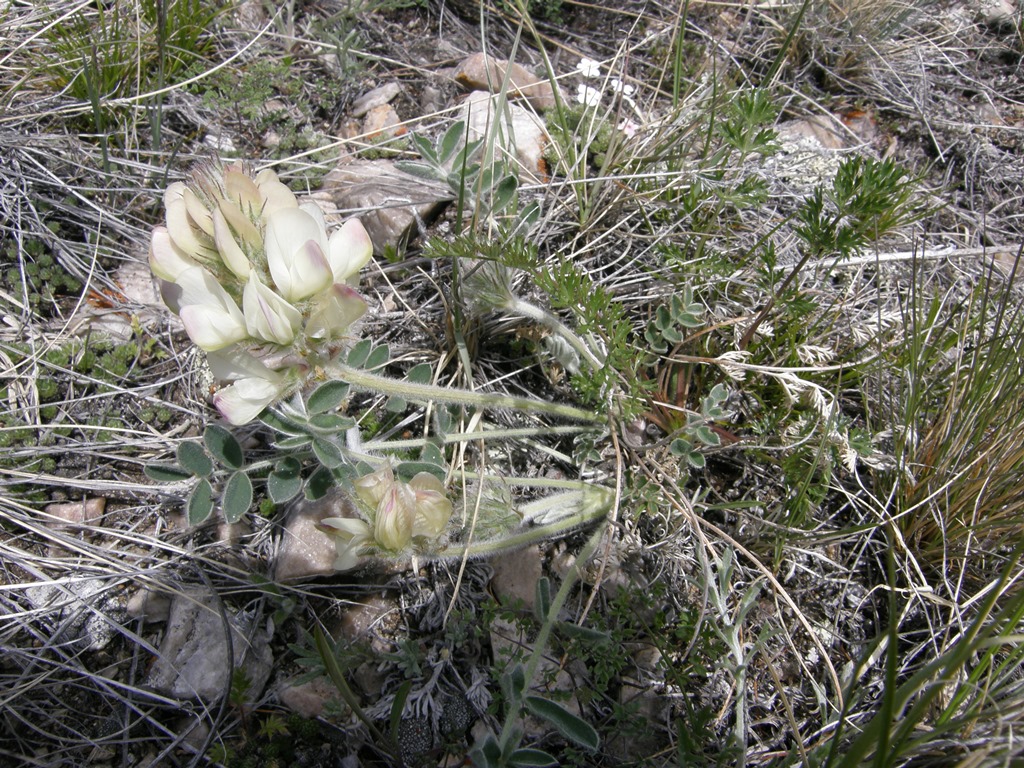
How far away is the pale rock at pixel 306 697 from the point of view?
209 centimetres

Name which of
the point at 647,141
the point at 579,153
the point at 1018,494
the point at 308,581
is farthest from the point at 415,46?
the point at 1018,494

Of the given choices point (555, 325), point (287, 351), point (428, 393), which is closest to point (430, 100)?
point (555, 325)

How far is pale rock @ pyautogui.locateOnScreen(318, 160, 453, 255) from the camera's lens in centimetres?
281

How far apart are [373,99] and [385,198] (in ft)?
2.34

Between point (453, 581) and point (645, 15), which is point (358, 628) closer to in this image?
point (453, 581)

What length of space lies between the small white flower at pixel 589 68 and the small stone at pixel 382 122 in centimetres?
89

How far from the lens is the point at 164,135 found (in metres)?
3.11

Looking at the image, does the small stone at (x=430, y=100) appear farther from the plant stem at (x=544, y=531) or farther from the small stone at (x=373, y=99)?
the plant stem at (x=544, y=531)

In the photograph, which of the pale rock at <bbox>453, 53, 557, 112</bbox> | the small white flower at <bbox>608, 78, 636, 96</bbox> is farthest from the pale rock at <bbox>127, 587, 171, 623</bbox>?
the small white flower at <bbox>608, 78, 636, 96</bbox>

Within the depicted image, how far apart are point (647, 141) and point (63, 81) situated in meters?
2.59

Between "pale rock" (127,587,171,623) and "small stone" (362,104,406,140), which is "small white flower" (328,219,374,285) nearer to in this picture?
"pale rock" (127,587,171,623)

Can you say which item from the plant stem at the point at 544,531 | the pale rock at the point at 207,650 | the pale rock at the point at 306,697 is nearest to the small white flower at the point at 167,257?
the plant stem at the point at 544,531

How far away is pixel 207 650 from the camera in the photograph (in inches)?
85.4

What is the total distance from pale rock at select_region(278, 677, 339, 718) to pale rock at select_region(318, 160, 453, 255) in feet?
5.30
